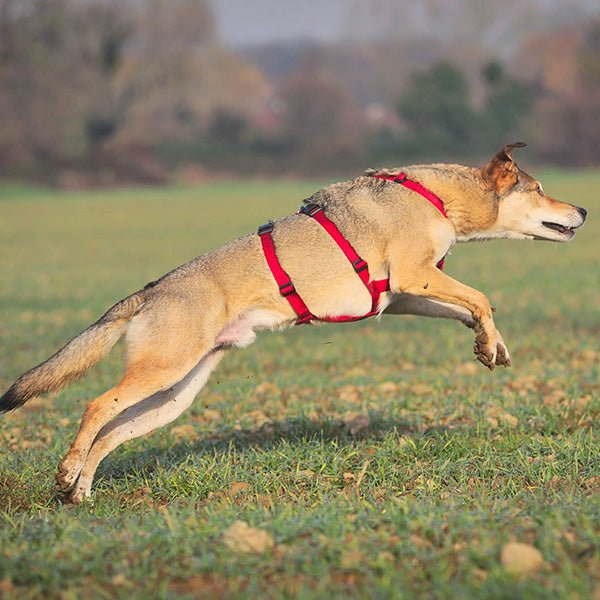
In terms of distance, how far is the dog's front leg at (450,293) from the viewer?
Result: 22.0ft

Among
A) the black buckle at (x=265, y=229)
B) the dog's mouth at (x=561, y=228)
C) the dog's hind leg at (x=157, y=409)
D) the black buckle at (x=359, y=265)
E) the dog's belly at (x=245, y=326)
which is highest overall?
the dog's mouth at (x=561, y=228)

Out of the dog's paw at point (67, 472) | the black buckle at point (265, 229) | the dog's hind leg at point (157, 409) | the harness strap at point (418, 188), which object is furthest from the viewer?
the harness strap at point (418, 188)

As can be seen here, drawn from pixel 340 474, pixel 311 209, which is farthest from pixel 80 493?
pixel 311 209

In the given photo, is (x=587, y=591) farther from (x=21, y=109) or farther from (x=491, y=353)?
(x=21, y=109)

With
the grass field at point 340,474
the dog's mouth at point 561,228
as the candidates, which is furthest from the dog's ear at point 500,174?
the grass field at point 340,474

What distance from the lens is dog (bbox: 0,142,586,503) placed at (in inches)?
249

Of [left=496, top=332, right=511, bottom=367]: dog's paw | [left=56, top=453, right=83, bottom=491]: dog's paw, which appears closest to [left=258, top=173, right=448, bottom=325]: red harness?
[left=496, top=332, right=511, bottom=367]: dog's paw

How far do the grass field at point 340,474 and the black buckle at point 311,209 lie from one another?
1620 mm

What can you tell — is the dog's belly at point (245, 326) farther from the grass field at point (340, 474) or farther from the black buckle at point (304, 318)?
the grass field at point (340, 474)

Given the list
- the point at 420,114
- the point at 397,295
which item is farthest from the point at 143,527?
the point at 420,114

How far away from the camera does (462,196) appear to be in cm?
717

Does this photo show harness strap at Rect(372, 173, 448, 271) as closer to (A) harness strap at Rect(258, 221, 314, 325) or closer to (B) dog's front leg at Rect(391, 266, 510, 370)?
(B) dog's front leg at Rect(391, 266, 510, 370)

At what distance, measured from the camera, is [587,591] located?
12.9 ft

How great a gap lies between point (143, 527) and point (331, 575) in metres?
1.20
